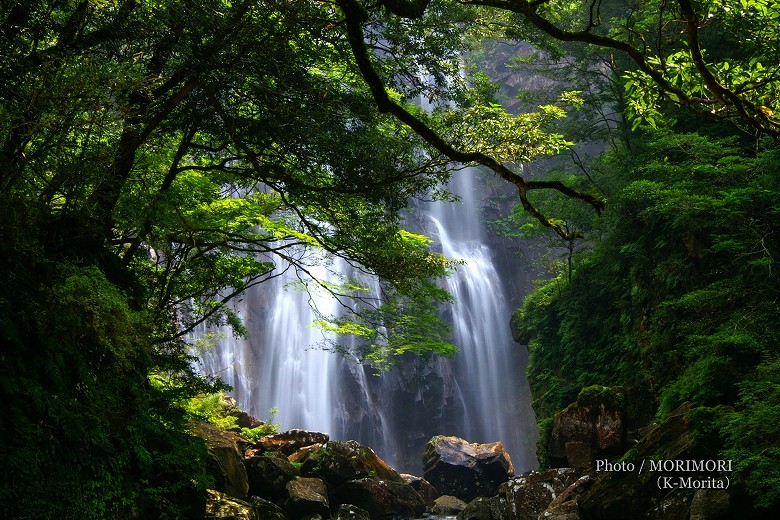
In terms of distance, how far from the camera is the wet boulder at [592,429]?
8891mm

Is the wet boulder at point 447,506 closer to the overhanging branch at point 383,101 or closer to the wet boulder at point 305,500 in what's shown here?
the wet boulder at point 305,500

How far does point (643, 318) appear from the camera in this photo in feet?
36.0

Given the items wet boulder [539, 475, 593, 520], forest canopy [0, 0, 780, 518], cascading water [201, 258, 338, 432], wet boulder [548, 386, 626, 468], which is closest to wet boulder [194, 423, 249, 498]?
forest canopy [0, 0, 780, 518]

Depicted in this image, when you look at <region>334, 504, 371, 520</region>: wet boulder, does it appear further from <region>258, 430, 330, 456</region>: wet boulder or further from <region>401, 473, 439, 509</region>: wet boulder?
<region>401, 473, 439, 509</region>: wet boulder

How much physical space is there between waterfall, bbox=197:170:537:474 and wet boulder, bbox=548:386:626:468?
1457 cm

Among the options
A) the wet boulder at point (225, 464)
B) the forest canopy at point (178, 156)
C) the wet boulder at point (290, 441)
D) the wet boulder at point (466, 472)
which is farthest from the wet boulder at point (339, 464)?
the forest canopy at point (178, 156)

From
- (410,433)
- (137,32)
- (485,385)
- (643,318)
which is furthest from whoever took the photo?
(485,385)

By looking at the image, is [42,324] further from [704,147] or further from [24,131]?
[704,147]

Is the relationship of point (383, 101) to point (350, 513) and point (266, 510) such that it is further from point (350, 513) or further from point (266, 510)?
point (350, 513)

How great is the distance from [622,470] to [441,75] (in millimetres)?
5295

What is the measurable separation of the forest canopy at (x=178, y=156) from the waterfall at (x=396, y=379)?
15834mm

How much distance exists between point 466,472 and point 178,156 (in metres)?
13.1

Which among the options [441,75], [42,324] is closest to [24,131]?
[42,324]

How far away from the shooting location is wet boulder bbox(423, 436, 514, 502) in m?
15.8
